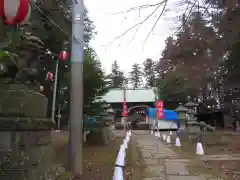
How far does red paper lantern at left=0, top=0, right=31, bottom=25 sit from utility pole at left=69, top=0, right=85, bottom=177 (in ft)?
8.51

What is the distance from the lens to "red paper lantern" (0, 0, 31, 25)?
3.73 metres

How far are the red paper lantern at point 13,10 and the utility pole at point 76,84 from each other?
2593 mm

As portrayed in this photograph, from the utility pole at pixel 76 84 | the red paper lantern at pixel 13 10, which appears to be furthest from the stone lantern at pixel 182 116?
the red paper lantern at pixel 13 10

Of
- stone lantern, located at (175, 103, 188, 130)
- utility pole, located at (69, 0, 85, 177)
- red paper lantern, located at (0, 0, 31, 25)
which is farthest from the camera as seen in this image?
stone lantern, located at (175, 103, 188, 130)

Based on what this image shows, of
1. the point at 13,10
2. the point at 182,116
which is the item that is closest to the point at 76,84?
the point at 13,10

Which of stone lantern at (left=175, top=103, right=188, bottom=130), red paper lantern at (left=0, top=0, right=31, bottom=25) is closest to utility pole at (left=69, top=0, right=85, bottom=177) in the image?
red paper lantern at (left=0, top=0, right=31, bottom=25)

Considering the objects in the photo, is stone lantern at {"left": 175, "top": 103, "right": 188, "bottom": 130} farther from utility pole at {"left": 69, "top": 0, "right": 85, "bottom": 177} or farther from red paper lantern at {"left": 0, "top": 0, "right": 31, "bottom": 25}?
red paper lantern at {"left": 0, "top": 0, "right": 31, "bottom": 25}

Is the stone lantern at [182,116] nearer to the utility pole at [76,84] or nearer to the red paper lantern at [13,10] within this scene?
the utility pole at [76,84]

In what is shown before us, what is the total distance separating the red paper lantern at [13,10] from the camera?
3.73 m

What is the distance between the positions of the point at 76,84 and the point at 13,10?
9.51 feet

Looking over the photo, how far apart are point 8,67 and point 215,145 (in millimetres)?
12417

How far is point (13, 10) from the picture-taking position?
3742 millimetres

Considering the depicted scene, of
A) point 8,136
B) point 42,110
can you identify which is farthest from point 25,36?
point 8,136

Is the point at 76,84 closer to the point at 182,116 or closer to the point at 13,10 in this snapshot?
the point at 13,10
